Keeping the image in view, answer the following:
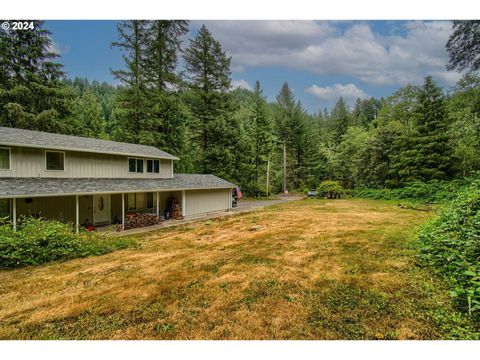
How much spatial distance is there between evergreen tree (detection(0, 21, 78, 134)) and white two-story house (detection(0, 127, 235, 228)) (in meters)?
6.52

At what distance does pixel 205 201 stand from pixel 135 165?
4955 millimetres

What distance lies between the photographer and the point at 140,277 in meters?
5.18

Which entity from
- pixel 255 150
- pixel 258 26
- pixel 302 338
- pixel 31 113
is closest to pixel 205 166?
pixel 255 150

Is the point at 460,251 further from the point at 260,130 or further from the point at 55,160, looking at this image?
the point at 260,130

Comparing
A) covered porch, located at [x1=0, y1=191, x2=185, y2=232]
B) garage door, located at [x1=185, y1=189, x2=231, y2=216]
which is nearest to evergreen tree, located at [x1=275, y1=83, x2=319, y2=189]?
garage door, located at [x1=185, y1=189, x2=231, y2=216]

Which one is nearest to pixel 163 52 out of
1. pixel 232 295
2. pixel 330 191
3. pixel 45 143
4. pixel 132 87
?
pixel 132 87

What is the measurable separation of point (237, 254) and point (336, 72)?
772cm

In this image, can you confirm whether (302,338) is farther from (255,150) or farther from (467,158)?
(255,150)

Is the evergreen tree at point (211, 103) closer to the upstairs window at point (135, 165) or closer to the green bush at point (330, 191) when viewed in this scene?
the upstairs window at point (135, 165)

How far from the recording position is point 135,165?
1358 cm

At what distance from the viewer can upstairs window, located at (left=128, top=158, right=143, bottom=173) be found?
13328 millimetres

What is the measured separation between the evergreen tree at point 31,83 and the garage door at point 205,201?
11690mm

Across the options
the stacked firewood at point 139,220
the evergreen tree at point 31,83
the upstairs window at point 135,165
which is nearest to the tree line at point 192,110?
the evergreen tree at point 31,83

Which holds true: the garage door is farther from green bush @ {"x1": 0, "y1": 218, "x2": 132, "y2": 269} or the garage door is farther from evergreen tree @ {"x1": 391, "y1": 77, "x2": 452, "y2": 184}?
evergreen tree @ {"x1": 391, "y1": 77, "x2": 452, "y2": 184}
